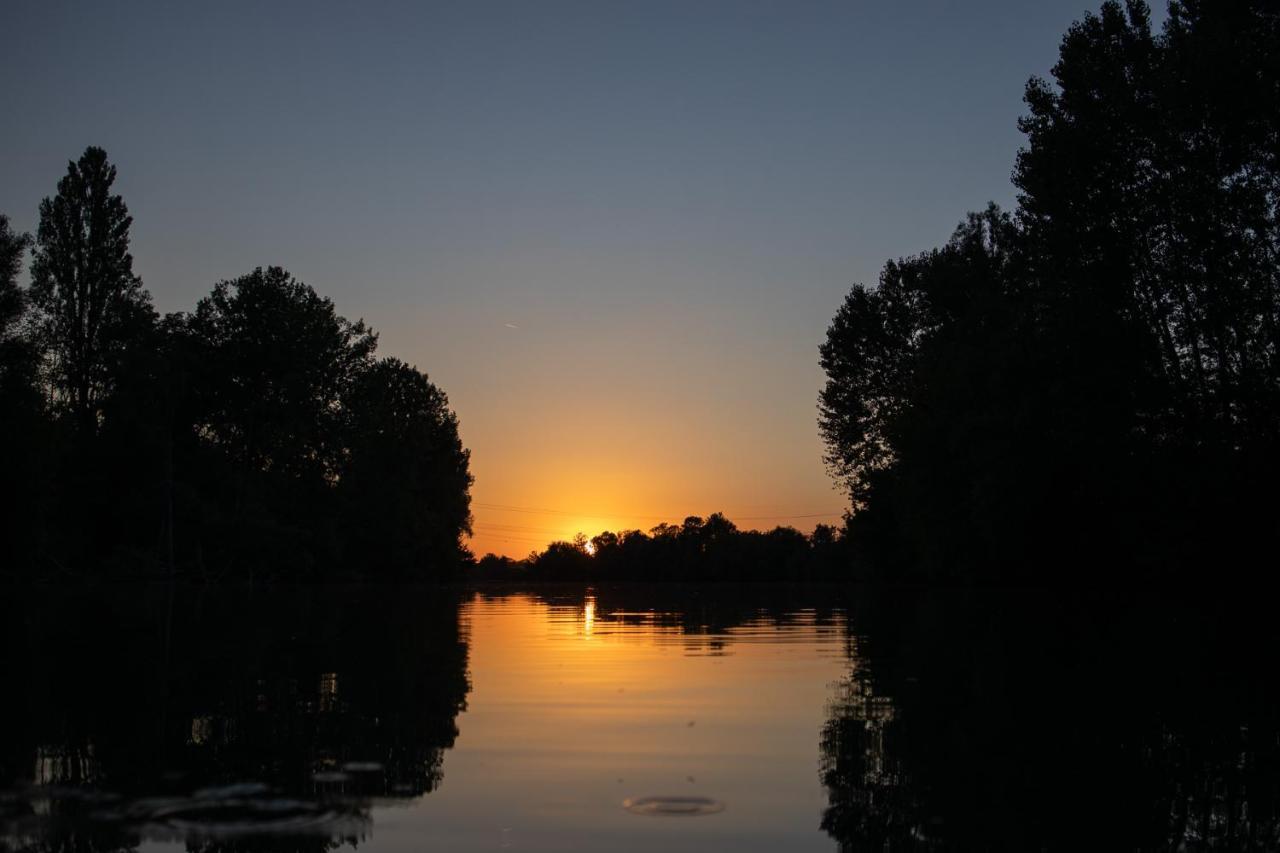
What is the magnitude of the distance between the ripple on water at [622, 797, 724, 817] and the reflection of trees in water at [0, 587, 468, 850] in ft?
4.01

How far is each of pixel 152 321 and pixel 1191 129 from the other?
5431 centimetres

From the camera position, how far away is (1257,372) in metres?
30.6

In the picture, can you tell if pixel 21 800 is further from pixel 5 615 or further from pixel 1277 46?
pixel 1277 46

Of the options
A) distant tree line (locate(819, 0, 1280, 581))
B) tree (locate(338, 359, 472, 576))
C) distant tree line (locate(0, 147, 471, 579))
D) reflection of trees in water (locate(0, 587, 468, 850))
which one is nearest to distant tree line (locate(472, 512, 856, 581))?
tree (locate(338, 359, 472, 576))

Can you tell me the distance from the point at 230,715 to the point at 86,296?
6338cm

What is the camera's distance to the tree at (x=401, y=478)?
244ft

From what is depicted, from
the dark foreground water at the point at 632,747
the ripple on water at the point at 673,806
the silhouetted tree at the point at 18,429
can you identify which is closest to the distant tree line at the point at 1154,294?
the dark foreground water at the point at 632,747

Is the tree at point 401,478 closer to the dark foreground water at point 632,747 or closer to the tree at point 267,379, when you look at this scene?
the tree at point 267,379

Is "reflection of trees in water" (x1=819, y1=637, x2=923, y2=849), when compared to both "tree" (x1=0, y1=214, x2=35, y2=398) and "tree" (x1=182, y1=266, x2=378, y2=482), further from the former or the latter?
"tree" (x1=182, y1=266, x2=378, y2=482)

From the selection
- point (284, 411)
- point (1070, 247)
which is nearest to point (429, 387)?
point (284, 411)

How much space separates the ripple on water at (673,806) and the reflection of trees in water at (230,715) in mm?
1222

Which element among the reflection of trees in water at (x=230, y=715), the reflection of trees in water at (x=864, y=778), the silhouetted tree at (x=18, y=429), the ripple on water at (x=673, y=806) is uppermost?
the silhouetted tree at (x=18, y=429)

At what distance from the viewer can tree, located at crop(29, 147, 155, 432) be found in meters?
64.2

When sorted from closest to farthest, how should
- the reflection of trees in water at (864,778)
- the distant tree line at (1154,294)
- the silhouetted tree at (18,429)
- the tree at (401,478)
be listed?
the reflection of trees in water at (864,778) → the distant tree line at (1154,294) → the silhouetted tree at (18,429) → the tree at (401,478)
